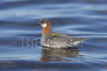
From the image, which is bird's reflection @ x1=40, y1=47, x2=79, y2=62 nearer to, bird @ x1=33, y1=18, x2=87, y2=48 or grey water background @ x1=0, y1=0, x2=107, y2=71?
grey water background @ x1=0, y1=0, x2=107, y2=71

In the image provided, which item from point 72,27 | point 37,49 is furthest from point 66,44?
point 72,27

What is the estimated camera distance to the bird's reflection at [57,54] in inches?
381

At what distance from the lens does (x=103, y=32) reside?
45.1 feet

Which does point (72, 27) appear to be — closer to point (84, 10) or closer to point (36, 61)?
point (84, 10)

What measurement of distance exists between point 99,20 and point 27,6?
4888mm

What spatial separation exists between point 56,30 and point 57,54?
4.07 m

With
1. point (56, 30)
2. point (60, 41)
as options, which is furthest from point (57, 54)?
point (56, 30)

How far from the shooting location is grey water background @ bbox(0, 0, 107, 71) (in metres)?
9.31

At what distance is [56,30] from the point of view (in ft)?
46.5

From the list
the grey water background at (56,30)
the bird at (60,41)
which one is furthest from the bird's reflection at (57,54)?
the bird at (60,41)

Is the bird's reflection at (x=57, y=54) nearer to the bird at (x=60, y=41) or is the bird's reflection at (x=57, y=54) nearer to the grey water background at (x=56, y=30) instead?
the grey water background at (x=56, y=30)

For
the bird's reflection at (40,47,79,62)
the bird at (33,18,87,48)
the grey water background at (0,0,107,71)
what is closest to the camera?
the grey water background at (0,0,107,71)

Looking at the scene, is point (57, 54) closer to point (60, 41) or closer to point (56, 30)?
point (60, 41)

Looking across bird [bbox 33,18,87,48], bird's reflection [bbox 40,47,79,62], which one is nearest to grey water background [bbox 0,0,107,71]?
bird's reflection [bbox 40,47,79,62]
